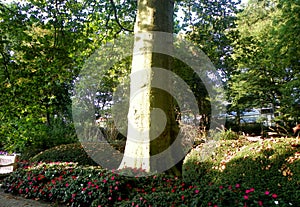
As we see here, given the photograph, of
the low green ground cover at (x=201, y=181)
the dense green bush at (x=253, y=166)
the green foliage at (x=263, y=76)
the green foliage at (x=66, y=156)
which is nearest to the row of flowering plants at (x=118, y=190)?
the low green ground cover at (x=201, y=181)

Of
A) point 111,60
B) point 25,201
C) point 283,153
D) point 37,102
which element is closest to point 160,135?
point 283,153

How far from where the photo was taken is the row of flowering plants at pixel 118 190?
297cm

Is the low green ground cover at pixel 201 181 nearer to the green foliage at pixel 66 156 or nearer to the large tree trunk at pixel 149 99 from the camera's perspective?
the large tree trunk at pixel 149 99

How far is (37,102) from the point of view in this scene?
7.08m

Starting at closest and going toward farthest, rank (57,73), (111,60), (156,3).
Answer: (156,3) → (57,73) → (111,60)

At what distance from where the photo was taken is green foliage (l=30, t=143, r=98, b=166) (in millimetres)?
7172

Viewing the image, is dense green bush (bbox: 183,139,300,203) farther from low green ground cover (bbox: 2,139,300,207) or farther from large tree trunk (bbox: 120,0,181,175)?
large tree trunk (bbox: 120,0,181,175)

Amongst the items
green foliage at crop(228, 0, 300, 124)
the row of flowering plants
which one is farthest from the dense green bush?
green foliage at crop(228, 0, 300, 124)

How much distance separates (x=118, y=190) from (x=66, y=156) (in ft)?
12.6

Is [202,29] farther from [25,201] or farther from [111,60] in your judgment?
[25,201]

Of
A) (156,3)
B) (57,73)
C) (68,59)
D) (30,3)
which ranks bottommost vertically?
(57,73)

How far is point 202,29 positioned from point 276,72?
7486 millimetres

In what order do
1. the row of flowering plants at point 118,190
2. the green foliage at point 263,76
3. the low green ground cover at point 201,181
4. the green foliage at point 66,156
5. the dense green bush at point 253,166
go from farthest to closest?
the green foliage at point 263,76 → the green foliage at point 66,156 → the dense green bush at point 253,166 → the low green ground cover at point 201,181 → the row of flowering plants at point 118,190

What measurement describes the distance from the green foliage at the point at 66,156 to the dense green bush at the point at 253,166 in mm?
3172
